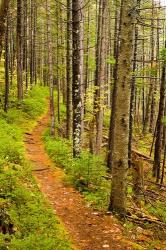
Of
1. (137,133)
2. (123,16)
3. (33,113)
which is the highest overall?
(123,16)

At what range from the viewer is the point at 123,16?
8.38m

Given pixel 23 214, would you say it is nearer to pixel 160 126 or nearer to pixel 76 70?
pixel 76 70

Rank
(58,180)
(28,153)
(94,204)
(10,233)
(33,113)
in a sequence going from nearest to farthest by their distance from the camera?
(10,233) < (94,204) < (58,180) < (28,153) < (33,113)

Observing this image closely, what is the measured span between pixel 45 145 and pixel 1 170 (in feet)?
26.2

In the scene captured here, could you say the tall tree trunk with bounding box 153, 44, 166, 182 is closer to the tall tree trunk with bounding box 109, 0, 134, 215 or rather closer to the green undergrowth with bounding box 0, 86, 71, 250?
the green undergrowth with bounding box 0, 86, 71, 250

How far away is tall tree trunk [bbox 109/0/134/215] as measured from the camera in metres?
8.32

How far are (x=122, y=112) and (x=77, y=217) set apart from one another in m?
2.82

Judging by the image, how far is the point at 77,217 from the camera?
9.04 m

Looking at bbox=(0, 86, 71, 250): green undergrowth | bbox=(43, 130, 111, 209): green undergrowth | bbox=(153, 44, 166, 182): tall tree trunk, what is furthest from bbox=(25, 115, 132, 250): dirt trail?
bbox=(153, 44, 166, 182): tall tree trunk

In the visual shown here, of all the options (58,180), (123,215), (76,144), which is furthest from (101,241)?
(76,144)

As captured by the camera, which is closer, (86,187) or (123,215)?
(123,215)

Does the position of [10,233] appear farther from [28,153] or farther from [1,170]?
[28,153]

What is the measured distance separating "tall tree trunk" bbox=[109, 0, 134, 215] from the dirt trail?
0.57 m

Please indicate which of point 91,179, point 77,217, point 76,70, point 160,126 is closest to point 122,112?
point 77,217
